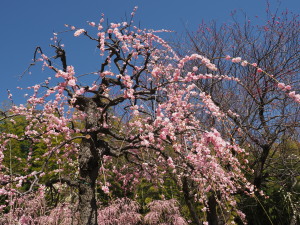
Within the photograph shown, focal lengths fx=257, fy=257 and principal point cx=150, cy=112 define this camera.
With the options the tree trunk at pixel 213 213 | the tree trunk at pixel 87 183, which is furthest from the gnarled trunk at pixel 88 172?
the tree trunk at pixel 213 213

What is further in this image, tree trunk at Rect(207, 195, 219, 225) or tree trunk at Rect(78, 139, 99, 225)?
tree trunk at Rect(207, 195, 219, 225)

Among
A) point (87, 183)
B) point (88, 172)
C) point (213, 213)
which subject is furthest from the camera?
point (213, 213)

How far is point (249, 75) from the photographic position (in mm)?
6809

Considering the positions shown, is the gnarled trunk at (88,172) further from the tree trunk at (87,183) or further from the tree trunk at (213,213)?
the tree trunk at (213,213)

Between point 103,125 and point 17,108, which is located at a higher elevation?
point 17,108

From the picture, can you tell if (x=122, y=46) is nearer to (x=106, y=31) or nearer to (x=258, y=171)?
(x=106, y=31)

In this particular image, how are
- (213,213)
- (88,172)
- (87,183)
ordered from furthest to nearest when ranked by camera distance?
1. (213,213)
2. (88,172)
3. (87,183)

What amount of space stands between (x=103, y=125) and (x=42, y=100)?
1.14 m

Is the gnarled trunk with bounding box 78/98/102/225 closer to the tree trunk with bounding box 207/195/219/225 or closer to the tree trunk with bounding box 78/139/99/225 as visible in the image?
the tree trunk with bounding box 78/139/99/225

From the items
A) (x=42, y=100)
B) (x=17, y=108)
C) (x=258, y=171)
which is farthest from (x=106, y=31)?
(x=258, y=171)

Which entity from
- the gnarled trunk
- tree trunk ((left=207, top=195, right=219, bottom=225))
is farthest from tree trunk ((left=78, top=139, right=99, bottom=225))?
tree trunk ((left=207, top=195, right=219, bottom=225))

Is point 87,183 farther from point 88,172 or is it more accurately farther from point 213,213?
point 213,213

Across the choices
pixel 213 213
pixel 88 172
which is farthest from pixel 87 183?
pixel 213 213

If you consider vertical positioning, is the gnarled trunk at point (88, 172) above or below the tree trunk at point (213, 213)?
above
